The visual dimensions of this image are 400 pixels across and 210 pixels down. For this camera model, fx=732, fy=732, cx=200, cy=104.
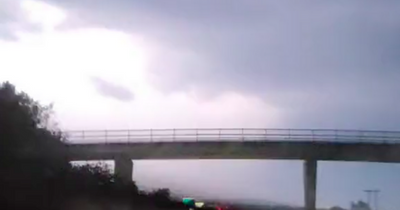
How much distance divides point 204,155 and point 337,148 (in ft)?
39.6

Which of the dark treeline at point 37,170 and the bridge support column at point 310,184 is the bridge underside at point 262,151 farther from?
the dark treeline at point 37,170

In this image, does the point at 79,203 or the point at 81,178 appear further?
the point at 81,178

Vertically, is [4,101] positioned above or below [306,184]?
above

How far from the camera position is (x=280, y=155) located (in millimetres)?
66312

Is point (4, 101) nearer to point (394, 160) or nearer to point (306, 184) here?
point (306, 184)

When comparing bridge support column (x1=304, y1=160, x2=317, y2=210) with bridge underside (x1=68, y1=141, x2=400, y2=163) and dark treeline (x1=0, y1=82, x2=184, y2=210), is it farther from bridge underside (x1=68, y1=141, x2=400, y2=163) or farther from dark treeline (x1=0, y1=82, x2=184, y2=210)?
dark treeline (x1=0, y1=82, x2=184, y2=210)

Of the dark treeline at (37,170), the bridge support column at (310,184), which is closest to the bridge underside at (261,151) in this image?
the bridge support column at (310,184)

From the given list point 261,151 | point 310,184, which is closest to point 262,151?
point 261,151

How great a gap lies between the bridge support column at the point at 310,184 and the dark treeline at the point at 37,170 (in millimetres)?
23538

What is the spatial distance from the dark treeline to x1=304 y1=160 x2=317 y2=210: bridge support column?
23538 millimetres

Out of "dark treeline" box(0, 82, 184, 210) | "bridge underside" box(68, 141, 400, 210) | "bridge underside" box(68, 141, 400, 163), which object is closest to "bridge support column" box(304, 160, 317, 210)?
"bridge underside" box(68, 141, 400, 210)

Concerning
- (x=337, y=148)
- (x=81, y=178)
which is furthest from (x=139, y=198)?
(x=337, y=148)

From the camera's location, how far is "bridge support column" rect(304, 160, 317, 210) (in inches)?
2480

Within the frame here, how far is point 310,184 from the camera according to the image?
209ft
